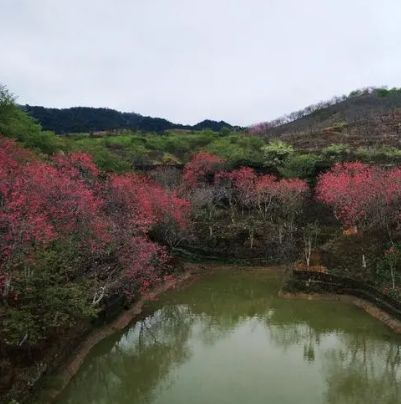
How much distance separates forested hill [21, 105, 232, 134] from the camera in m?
99.6

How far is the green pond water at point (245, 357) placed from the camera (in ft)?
49.1

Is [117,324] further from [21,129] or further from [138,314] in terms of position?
[21,129]

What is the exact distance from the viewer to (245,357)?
1789 centimetres

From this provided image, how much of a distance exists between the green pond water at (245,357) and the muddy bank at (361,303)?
419 mm

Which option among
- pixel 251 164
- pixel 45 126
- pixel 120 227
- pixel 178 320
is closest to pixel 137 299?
pixel 178 320

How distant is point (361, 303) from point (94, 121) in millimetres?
98741

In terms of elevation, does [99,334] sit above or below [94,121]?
below

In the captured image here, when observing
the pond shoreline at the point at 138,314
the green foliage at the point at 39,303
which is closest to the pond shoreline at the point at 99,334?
the pond shoreline at the point at 138,314

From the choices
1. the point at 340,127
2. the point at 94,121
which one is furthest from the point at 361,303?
the point at 94,121

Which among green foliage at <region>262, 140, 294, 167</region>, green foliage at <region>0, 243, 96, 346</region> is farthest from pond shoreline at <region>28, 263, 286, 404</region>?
green foliage at <region>262, 140, 294, 167</region>

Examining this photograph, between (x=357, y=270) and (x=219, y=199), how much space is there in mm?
17946

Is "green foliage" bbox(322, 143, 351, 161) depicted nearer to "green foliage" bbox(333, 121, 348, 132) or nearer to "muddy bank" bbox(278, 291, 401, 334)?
"green foliage" bbox(333, 121, 348, 132)

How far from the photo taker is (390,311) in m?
21.2

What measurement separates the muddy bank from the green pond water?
1.38ft
